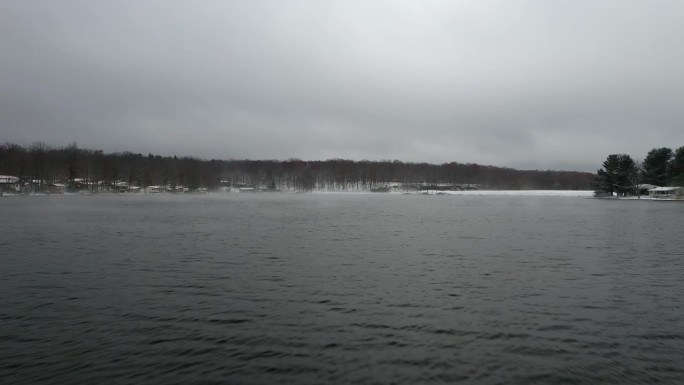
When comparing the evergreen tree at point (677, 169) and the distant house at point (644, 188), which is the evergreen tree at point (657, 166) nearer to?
the distant house at point (644, 188)

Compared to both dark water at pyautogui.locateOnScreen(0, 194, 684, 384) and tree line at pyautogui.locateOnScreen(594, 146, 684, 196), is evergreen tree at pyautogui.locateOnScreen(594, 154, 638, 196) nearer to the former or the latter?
tree line at pyautogui.locateOnScreen(594, 146, 684, 196)

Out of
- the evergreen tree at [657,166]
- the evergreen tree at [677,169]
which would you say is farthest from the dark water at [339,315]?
the evergreen tree at [657,166]

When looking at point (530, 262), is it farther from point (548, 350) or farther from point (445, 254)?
point (548, 350)

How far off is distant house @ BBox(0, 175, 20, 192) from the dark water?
527 feet

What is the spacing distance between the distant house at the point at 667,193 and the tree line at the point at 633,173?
2.18 meters

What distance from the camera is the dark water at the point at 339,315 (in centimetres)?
1040

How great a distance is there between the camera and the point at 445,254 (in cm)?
2756

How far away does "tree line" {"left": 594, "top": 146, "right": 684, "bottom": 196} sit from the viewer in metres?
128

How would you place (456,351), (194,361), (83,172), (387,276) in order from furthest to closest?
(83,172) → (387,276) → (456,351) → (194,361)

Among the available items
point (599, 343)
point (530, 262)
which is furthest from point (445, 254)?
point (599, 343)

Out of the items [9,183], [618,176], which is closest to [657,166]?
[618,176]

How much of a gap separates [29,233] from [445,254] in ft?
118

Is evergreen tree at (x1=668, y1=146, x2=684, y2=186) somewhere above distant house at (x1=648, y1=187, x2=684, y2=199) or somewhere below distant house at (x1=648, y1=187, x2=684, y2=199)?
above

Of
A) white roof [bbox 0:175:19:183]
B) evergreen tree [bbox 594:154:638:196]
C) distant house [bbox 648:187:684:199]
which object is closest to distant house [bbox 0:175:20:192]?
white roof [bbox 0:175:19:183]
